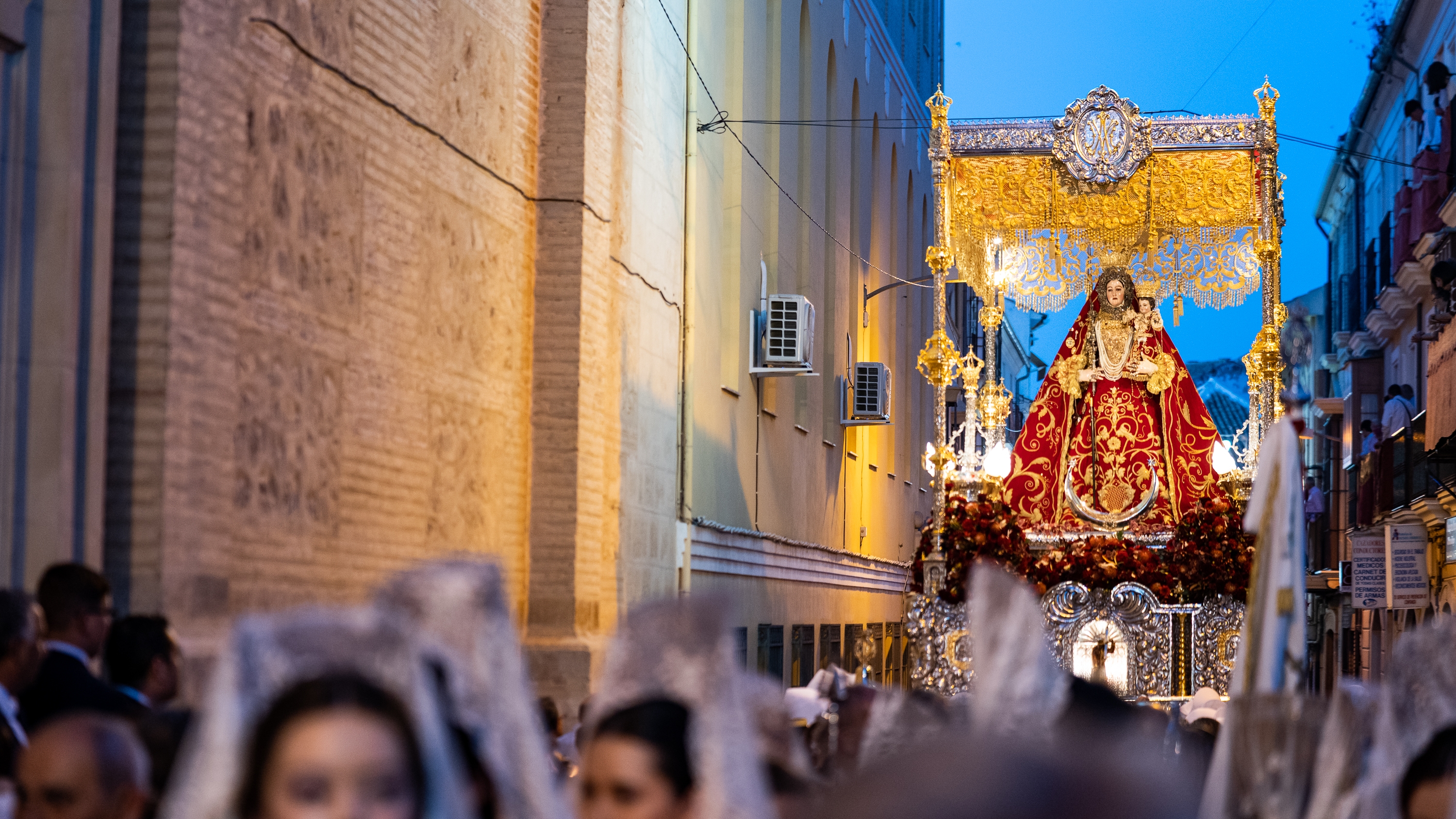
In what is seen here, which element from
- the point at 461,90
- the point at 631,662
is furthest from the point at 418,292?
the point at 631,662

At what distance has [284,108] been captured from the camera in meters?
8.42

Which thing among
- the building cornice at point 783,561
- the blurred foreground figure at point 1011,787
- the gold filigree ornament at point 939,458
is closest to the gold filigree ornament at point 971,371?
the gold filigree ornament at point 939,458

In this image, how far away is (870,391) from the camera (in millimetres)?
23031

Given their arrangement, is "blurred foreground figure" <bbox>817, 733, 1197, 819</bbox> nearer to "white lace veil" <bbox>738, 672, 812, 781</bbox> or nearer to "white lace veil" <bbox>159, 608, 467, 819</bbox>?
"white lace veil" <bbox>159, 608, 467, 819</bbox>

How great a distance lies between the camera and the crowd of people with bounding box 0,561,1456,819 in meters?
1.16

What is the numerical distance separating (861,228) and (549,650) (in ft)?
46.5

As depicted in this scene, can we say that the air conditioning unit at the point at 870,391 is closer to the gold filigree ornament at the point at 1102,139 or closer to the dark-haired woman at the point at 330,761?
the gold filigree ornament at the point at 1102,139

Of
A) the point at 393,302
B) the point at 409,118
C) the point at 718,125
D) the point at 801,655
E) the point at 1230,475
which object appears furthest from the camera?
the point at 801,655

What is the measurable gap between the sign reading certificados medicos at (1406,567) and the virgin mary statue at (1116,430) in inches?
242

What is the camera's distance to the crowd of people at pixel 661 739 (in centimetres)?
116

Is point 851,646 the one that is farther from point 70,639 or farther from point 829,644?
point 70,639

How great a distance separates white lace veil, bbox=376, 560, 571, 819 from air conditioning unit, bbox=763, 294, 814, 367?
15.9 metres

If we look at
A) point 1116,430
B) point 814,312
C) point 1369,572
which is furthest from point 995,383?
point 1369,572

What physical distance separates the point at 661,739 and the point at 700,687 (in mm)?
130
